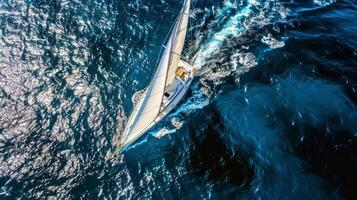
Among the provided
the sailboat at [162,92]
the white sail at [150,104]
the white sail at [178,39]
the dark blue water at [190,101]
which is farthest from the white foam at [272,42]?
the white sail at [150,104]

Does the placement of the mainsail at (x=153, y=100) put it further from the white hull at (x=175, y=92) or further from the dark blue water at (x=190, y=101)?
the dark blue water at (x=190, y=101)

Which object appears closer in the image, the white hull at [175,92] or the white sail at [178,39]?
the white sail at [178,39]

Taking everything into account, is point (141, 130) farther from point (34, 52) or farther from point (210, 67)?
point (34, 52)

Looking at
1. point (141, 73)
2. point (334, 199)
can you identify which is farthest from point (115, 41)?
point (334, 199)

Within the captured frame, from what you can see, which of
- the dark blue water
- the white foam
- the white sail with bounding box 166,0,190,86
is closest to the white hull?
the white sail with bounding box 166,0,190,86

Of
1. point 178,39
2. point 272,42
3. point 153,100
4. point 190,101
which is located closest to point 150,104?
point 153,100

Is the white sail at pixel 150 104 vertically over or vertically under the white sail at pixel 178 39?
under

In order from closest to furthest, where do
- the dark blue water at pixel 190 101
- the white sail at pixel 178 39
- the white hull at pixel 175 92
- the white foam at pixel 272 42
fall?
the dark blue water at pixel 190 101, the white sail at pixel 178 39, the white hull at pixel 175 92, the white foam at pixel 272 42
